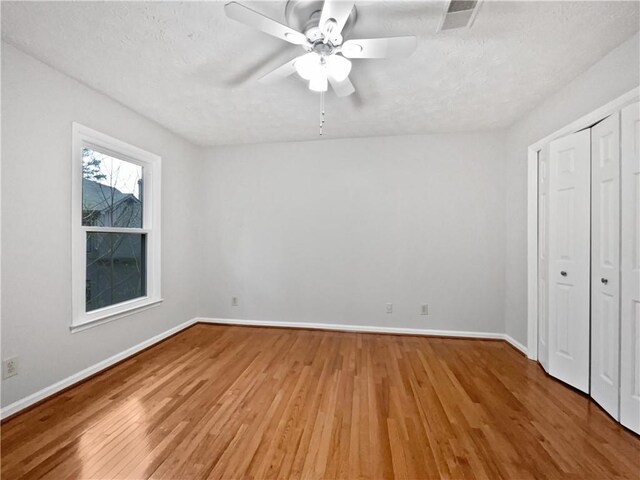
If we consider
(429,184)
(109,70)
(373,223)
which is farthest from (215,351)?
(429,184)

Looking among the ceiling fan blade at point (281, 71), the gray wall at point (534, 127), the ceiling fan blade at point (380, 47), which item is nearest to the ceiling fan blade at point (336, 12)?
the ceiling fan blade at point (380, 47)

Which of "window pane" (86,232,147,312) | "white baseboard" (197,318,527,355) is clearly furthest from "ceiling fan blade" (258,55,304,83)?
"white baseboard" (197,318,527,355)

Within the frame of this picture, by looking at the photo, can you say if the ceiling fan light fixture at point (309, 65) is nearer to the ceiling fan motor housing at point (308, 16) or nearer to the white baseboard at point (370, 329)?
the ceiling fan motor housing at point (308, 16)

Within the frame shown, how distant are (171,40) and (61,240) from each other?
1.81 metres

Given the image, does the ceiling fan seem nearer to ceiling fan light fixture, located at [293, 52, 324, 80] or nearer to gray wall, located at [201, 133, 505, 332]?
ceiling fan light fixture, located at [293, 52, 324, 80]

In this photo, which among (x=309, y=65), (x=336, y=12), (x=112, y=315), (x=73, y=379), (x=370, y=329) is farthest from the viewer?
(x=370, y=329)

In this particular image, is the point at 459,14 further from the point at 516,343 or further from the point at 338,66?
the point at 516,343

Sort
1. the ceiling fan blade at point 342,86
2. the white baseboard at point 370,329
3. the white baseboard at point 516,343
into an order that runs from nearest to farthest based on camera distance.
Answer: the ceiling fan blade at point 342,86, the white baseboard at point 516,343, the white baseboard at point 370,329

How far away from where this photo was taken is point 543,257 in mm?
2674

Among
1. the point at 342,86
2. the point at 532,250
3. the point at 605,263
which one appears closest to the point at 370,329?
the point at 532,250

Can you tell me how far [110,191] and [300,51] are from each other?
2.34 meters

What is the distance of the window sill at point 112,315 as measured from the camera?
2.34m

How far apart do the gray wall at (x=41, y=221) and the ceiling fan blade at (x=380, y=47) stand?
232 centimetres

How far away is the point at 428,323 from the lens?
3.51 meters
